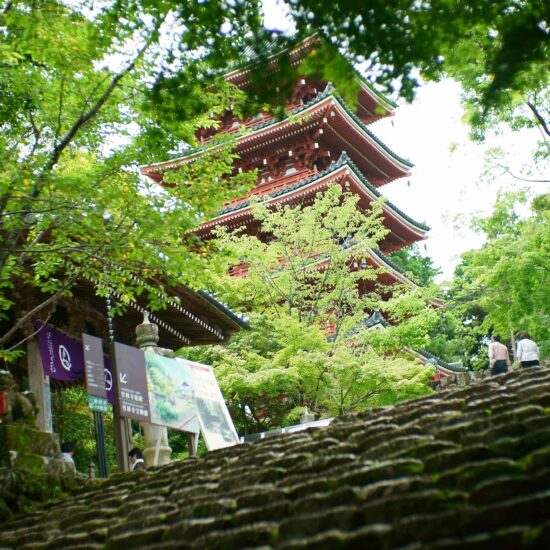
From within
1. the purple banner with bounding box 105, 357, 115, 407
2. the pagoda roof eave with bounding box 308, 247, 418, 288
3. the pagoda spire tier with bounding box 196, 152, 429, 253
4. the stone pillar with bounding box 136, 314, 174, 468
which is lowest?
the stone pillar with bounding box 136, 314, 174, 468

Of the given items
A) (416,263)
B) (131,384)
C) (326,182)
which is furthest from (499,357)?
(416,263)

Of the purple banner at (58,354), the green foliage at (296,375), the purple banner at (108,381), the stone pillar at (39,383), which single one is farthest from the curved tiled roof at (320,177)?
the stone pillar at (39,383)

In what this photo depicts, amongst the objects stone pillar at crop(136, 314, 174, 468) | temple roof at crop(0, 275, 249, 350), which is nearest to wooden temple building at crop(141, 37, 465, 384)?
temple roof at crop(0, 275, 249, 350)

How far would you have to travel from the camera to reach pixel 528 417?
623 centimetres

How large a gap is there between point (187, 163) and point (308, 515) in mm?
6079

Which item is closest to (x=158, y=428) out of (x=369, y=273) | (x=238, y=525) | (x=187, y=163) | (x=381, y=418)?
(x=187, y=163)

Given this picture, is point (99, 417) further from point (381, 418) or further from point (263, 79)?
point (263, 79)

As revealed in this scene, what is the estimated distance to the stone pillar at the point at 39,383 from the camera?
13185mm

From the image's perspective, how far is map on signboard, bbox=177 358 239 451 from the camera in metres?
13.1

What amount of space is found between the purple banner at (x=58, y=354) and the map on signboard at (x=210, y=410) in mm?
2061

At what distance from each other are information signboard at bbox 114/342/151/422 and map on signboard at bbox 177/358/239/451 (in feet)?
3.35

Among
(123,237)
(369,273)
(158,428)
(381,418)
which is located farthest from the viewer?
(369,273)

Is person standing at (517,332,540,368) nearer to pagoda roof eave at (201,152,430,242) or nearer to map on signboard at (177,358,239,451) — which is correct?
map on signboard at (177,358,239,451)

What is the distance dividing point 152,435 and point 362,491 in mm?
7374
